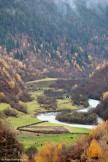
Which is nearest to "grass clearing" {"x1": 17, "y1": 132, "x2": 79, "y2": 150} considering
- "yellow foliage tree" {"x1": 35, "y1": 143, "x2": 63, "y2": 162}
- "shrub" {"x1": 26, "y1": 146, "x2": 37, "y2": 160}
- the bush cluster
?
"shrub" {"x1": 26, "y1": 146, "x2": 37, "y2": 160}

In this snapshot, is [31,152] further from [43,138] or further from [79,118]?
[79,118]

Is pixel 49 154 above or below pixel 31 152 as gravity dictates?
below

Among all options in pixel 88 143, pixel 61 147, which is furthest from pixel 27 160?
pixel 88 143

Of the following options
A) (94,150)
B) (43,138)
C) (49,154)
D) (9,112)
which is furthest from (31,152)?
(9,112)

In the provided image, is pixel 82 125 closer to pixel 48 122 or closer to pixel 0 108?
pixel 48 122

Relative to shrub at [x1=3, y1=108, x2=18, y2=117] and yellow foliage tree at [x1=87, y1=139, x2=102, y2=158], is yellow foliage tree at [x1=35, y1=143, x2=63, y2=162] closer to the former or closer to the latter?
yellow foliage tree at [x1=87, y1=139, x2=102, y2=158]
